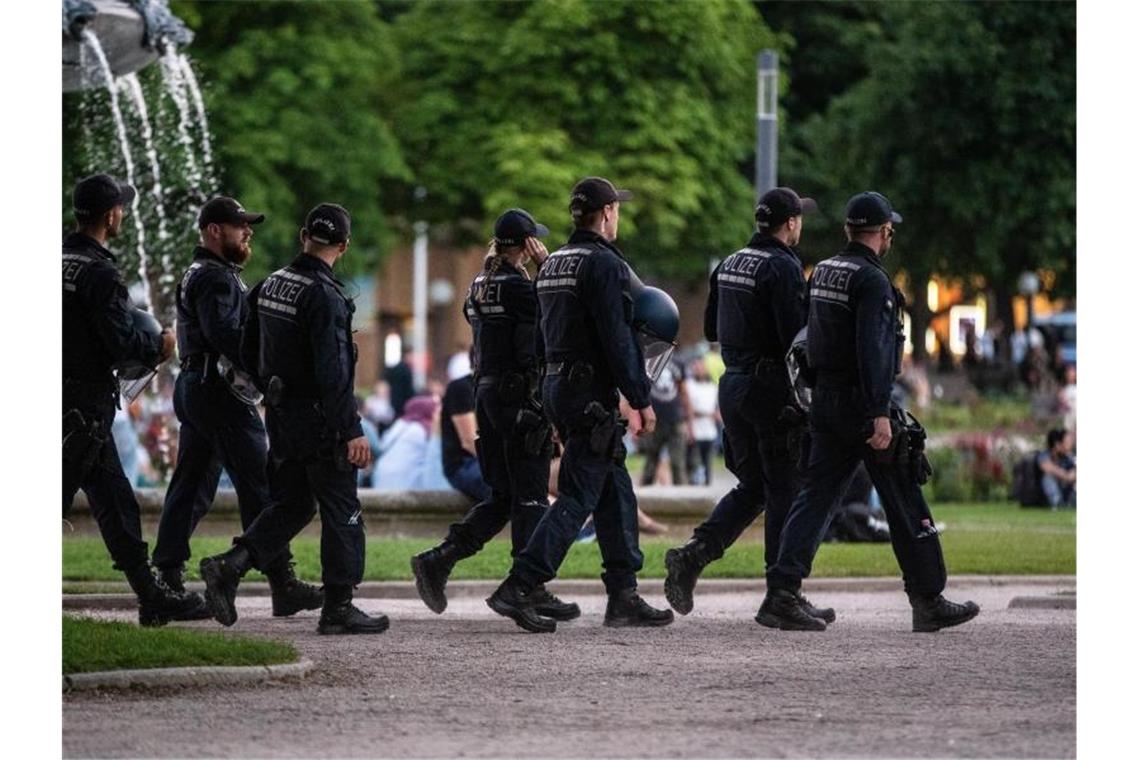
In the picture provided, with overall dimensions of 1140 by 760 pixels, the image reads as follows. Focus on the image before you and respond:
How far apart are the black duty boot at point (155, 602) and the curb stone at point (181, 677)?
7.66ft

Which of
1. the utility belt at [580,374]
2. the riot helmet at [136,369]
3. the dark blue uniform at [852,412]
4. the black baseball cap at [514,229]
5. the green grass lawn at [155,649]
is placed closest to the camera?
the green grass lawn at [155,649]

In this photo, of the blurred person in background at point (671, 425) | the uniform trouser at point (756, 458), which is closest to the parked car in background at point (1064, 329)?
the blurred person in background at point (671, 425)

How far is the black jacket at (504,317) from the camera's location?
12.8 meters

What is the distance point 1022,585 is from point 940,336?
4892 centimetres

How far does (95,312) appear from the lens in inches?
464

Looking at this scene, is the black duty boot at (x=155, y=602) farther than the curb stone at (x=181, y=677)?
Yes

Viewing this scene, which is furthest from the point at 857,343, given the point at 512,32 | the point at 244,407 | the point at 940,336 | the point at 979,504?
the point at 940,336

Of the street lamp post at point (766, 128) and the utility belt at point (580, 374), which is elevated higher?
the street lamp post at point (766, 128)

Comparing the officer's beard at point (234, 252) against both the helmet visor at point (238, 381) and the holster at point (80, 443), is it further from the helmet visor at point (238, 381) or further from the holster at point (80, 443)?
the holster at point (80, 443)

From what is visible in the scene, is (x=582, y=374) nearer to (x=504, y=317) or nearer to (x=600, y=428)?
(x=600, y=428)

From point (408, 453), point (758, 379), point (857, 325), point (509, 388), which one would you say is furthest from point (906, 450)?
point (408, 453)

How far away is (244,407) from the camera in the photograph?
12.6 meters

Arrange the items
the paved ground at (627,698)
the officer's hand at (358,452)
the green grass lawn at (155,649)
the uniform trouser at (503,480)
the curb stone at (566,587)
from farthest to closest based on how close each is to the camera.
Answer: the curb stone at (566,587) → the uniform trouser at (503,480) → the officer's hand at (358,452) → the green grass lawn at (155,649) → the paved ground at (627,698)

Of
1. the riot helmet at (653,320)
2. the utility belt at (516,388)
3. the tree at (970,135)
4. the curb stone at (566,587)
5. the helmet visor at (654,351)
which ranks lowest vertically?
the curb stone at (566,587)
